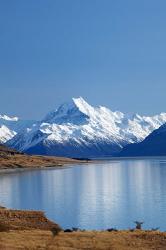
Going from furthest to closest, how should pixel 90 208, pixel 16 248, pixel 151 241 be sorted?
pixel 90 208
pixel 151 241
pixel 16 248

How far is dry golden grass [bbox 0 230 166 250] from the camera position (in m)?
47.7

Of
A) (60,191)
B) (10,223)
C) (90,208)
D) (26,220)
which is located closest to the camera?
(10,223)

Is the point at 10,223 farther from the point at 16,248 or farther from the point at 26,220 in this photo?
the point at 16,248

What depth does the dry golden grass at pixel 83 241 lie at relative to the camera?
47.7 metres

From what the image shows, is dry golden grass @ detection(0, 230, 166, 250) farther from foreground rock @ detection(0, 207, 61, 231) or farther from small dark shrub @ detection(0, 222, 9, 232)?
foreground rock @ detection(0, 207, 61, 231)

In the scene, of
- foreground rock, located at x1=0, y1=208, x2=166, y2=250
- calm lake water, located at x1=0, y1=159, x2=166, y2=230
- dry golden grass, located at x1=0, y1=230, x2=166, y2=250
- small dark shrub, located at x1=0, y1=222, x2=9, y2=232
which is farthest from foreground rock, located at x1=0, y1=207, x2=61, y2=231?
calm lake water, located at x1=0, y1=159, x2=166, y2=230

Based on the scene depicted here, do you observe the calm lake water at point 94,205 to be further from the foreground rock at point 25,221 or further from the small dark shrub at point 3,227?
the small dark shrub at point 3,227

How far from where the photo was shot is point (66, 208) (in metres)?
107

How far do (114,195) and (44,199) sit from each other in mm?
17582

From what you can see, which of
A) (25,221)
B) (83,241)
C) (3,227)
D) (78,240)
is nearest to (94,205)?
(25,221)

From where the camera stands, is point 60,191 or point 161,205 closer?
point 161,205

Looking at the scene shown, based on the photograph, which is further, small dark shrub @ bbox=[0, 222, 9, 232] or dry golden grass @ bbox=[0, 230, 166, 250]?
small dark shrub @ bbox=[0, 222, 9, 232]

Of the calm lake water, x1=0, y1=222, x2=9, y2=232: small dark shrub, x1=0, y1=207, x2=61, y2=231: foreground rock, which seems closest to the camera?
x1=0, y1=222, x2=9, y2=232: small dark shrub

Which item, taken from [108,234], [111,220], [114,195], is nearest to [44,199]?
[114,195]
